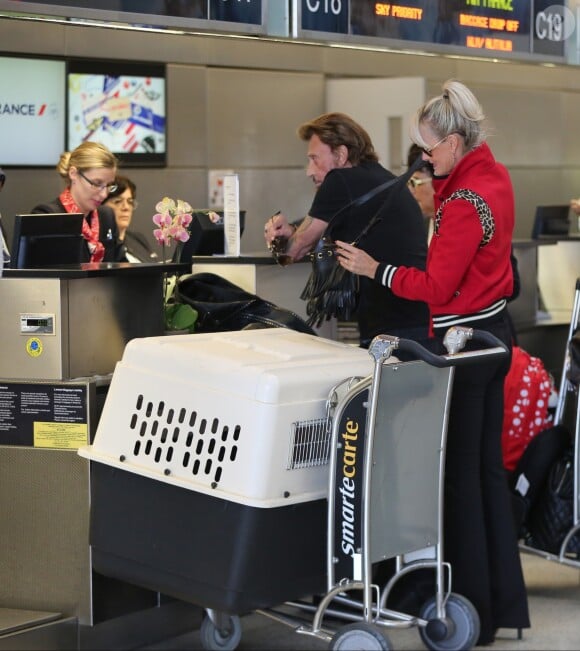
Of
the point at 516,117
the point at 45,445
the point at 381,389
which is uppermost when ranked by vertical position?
the point at 516,117

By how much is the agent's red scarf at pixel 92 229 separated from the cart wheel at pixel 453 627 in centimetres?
241

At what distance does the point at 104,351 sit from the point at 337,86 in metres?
5.70

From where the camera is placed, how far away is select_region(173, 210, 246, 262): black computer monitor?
181 inches

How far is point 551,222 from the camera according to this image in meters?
7.54

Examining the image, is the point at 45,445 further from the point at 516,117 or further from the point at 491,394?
the point at 516,117

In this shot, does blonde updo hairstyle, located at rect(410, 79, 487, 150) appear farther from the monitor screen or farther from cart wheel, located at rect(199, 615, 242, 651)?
the monitor screen

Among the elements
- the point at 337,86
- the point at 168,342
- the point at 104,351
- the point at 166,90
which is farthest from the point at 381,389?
the point at 337,86

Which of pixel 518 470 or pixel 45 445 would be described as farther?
pixel 518 470

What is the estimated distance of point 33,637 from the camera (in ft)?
11.5

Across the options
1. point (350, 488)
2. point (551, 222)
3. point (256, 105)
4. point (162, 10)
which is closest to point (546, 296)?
point (551, 222)

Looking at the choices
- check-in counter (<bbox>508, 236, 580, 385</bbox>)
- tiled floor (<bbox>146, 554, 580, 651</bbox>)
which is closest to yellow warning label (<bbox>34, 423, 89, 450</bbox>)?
tiled floor (<bbox>146, 554, 580, 651</bbox>)

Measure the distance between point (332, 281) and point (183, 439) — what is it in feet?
3.21

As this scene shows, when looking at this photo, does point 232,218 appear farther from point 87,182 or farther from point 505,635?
point 505,635

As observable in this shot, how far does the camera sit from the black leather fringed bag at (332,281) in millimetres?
3832
